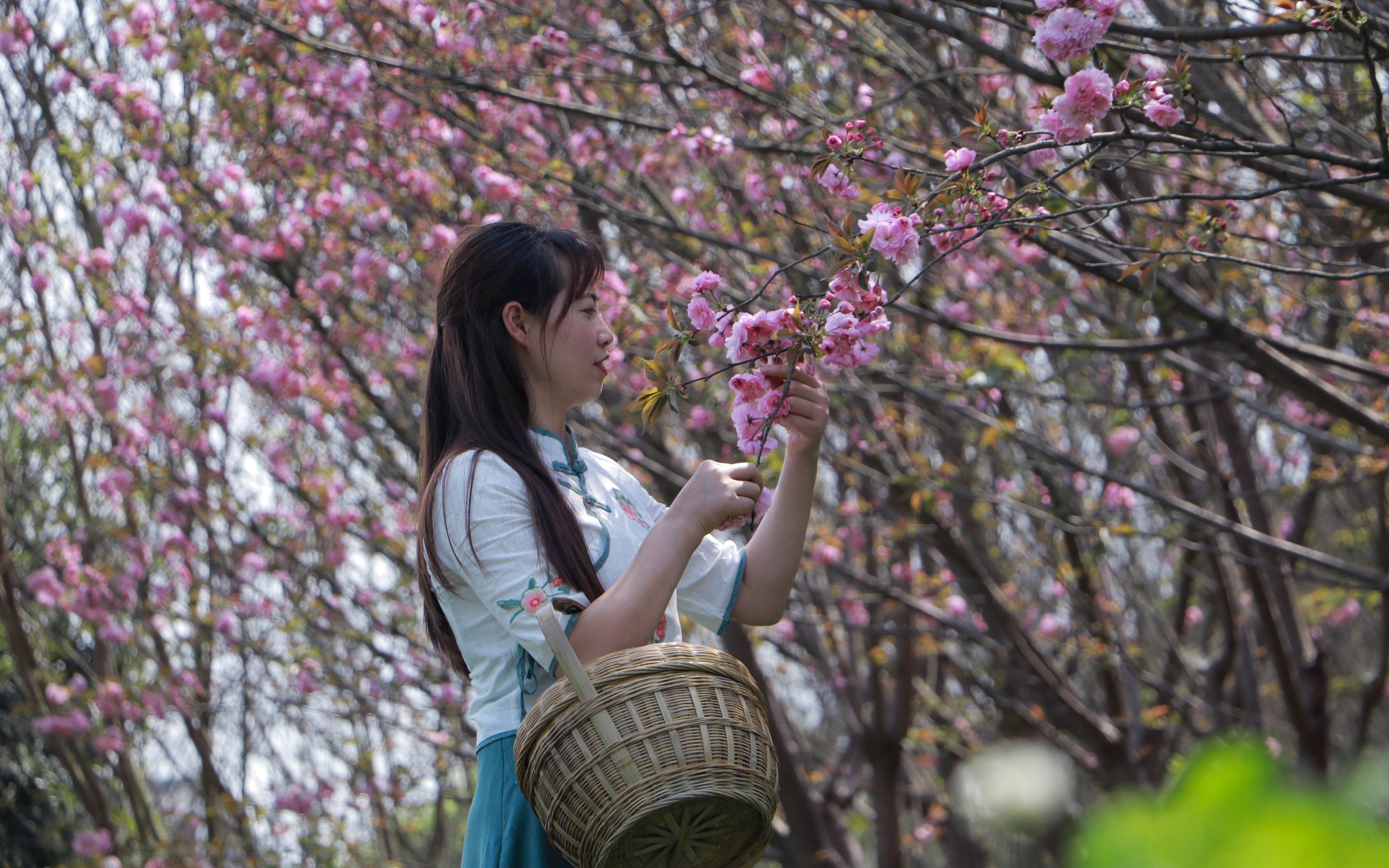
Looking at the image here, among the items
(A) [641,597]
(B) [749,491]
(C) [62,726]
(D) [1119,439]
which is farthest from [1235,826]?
(D) [1119,439]

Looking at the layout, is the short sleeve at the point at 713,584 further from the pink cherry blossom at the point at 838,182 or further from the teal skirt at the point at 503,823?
the pink cherry blossom at the point at 838,182

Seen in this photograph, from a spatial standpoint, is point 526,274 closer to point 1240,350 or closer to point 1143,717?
point 1240,350

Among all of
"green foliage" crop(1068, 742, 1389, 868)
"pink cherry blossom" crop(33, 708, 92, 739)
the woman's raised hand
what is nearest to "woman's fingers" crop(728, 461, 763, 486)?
the woman's raised hand

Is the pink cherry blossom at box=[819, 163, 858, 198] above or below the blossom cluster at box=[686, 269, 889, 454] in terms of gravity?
above

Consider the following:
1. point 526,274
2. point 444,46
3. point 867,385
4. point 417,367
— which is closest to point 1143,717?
point 867,385

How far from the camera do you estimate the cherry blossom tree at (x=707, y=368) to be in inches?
130

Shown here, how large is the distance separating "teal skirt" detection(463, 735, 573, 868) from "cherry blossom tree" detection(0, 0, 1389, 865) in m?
1.04

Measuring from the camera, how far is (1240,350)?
309 centimetres

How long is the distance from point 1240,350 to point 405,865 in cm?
426

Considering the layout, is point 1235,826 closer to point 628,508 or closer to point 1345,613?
point 628,508

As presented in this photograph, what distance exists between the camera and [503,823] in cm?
163

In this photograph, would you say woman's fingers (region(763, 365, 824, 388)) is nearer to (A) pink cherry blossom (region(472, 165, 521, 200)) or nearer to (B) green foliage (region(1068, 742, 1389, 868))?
(B) green foliage (region(1068, 742, 1389, 868))

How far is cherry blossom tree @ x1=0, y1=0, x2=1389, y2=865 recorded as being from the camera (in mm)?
3297

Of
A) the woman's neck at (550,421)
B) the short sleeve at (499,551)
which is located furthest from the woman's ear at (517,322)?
the short sleeve at (499,551)
